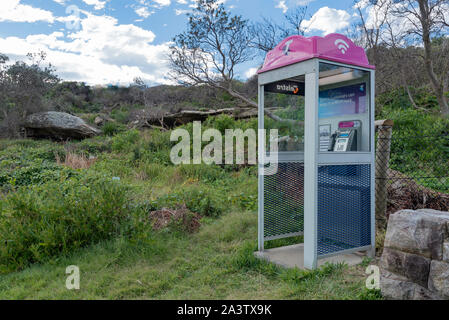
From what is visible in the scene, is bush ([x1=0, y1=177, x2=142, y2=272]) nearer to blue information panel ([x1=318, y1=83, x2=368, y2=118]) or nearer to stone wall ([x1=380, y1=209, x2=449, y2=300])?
stone wall ([x1=380, y1=209, x2=449, y2=300])

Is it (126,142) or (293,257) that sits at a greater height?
(126,142)

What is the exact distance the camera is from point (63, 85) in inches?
898

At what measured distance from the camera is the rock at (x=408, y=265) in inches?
99.4

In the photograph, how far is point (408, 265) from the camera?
2598 mm

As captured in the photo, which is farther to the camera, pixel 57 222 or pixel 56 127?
pixel 56 127

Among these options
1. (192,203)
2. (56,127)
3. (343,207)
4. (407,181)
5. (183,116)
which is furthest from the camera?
(56,127)

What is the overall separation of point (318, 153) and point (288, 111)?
1.20 metres

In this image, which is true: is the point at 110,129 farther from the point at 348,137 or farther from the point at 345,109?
the point at 348,137

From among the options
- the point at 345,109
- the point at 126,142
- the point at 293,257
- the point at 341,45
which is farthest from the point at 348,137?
the point at 126,142

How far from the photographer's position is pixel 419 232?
2564 millimetres

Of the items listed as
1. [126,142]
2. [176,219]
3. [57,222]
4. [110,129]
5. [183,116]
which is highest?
[183,116]

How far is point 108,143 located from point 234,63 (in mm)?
5685

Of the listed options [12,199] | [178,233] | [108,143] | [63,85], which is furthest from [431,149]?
[63,85]

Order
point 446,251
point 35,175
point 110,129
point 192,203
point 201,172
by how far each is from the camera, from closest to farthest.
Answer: point 446,251
point 192,203
point 35,175
point 201,172
point 110,129
